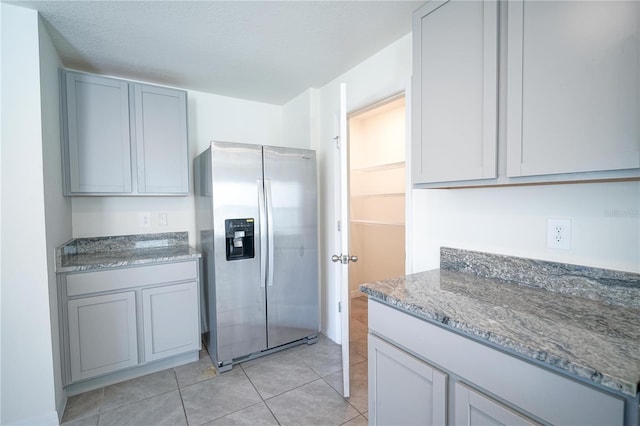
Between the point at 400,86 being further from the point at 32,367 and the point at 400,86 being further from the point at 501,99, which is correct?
the point at 32,367

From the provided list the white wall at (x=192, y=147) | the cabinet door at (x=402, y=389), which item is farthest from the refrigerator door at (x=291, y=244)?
the cabinet door at (x=402, y=389)

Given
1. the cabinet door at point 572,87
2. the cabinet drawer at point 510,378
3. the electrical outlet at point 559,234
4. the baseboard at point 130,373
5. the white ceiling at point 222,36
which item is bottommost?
the baseboard at point 130,373

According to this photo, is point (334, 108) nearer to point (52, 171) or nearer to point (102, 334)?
point (52, 171)

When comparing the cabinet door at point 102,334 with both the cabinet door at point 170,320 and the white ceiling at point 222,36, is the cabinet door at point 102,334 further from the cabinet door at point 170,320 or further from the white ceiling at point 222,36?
the white ceiling at point 222,36

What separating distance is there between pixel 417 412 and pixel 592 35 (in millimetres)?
1446

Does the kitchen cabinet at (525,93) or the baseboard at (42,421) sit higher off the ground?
the kitchen cabinet at (525,93)

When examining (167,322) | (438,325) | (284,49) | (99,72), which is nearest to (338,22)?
(284,49)

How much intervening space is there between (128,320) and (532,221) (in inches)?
101

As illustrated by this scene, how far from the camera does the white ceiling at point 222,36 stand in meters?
1.64

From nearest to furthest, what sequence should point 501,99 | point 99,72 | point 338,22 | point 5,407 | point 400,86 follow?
point 501,99 → point 5,407 → point 338,22 → point 400,86 → point 99,72

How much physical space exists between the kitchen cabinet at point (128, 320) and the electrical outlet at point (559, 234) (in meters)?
2.28

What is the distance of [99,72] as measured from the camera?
243 cm

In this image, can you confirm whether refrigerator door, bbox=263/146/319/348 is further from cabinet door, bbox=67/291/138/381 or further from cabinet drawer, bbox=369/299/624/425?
cabinet drawer, bbox=369/299/624/425

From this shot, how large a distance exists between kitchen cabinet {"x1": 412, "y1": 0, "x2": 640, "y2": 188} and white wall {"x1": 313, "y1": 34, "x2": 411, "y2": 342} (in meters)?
0.52
